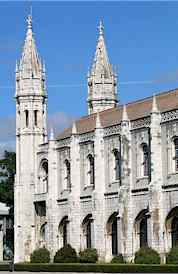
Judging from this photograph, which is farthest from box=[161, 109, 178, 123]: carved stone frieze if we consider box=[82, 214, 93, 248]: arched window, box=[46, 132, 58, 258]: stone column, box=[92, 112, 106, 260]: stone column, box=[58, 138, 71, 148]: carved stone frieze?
box=[46, 132, 58, 258]: stone column

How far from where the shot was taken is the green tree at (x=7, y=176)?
104312 mm

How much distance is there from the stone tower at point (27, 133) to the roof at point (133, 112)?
3.02m

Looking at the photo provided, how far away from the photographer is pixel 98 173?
72000 millimetres

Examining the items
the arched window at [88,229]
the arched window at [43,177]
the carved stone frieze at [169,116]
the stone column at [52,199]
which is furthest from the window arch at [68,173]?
the carved stone frieze at [169,116]

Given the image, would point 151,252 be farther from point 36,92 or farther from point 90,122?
point 36,92

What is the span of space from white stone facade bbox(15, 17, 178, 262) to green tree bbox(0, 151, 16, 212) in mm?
15606

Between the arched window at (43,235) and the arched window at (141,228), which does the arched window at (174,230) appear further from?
the arched window at (43,235)

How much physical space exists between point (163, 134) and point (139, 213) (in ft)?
23.5

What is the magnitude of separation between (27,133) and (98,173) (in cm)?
1538

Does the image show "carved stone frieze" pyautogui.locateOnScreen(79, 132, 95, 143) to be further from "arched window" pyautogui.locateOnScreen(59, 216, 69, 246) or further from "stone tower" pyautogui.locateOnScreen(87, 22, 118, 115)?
"stone tower" pyautogui.locateOnScreen(87, 22, 118, 115)

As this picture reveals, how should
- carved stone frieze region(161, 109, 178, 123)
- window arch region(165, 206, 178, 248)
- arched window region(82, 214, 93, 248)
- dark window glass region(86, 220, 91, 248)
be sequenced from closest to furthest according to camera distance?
carved stone frieze region(161, 109, 178, 123) → window arch region(165, 206, 178, 248) → arched window region(82, 214, 93, 248) → dark window glass region(86, 220, 91, 248)

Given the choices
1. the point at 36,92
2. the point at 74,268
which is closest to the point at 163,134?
the point at 74,268

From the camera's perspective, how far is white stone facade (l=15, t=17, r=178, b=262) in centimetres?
6394

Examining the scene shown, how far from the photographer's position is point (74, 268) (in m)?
59.9
